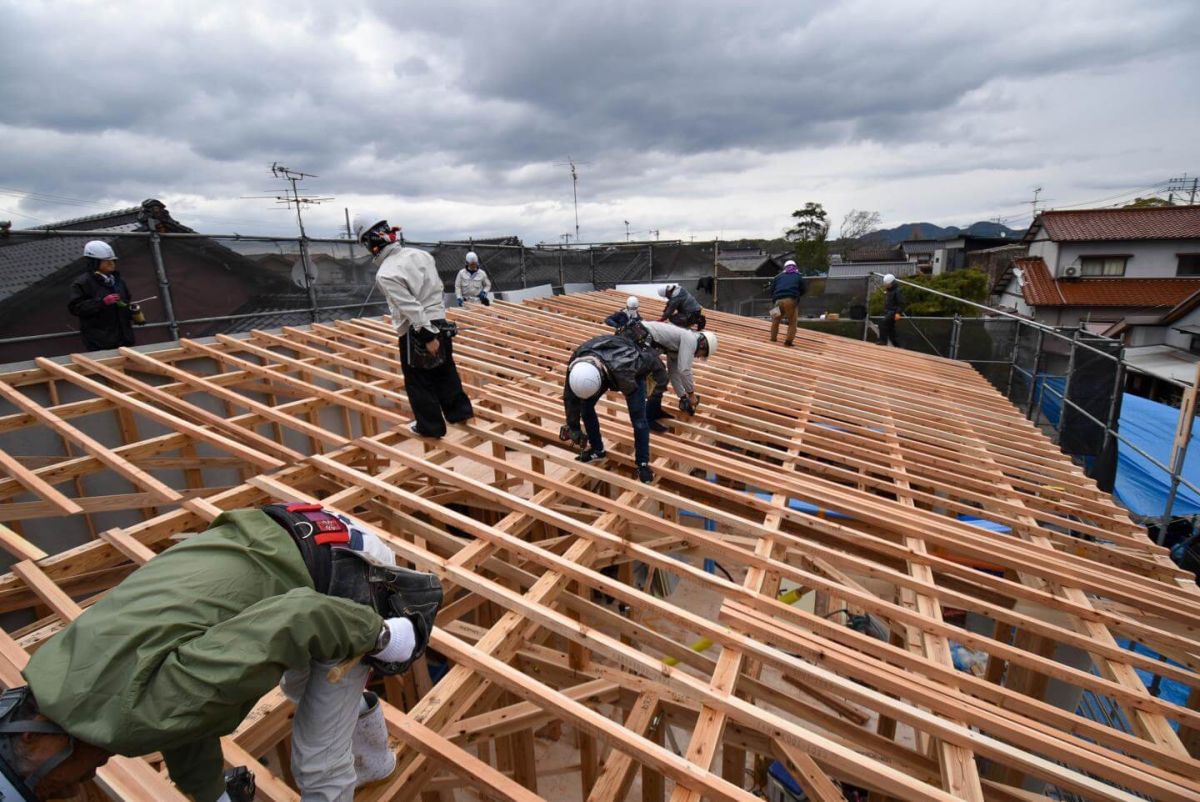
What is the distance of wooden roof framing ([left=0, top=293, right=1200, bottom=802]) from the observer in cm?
216

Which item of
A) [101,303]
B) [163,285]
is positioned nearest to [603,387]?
[101,303]

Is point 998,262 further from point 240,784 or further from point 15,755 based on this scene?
point 15,755

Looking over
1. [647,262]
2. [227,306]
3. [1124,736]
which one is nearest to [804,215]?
[647,262]

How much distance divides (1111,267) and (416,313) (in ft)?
97.5

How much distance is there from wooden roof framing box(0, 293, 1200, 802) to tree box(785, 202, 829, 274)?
113ft

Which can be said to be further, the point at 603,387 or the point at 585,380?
the point at 603,387

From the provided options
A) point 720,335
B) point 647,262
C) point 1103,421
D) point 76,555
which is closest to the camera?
point 76,555

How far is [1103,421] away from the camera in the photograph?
27.9 ft

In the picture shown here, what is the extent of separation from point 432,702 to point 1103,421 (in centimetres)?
1041

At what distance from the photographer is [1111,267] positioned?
23078 millimetres

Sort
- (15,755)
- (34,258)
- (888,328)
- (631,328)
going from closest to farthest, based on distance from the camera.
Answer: (15,755) < (631,328) < (34,258) < (888,328)

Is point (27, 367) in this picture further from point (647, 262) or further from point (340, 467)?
point (647, 262)

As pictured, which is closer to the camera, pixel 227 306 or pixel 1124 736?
pixel 1124 736

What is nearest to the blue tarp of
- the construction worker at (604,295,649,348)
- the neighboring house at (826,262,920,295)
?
the construction worker at (604,295,649,348)
